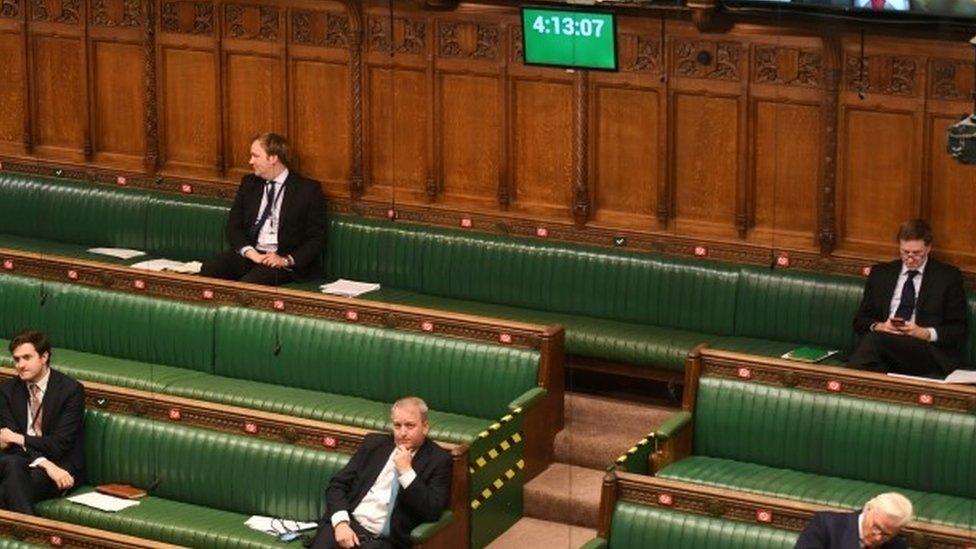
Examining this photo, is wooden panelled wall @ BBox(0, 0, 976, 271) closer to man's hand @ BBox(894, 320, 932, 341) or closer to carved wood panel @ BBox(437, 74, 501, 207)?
carved wood panel @ BBox(437, 74, 501, 207)

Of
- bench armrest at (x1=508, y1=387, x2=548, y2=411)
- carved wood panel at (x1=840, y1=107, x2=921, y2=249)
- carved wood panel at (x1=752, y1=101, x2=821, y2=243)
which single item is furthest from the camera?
carved wood panel at (x1=752, y1=101, x2=821, y2=243)

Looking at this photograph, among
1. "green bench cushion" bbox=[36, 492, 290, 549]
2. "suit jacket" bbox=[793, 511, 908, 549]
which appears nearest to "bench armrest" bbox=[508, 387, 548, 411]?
"green bench cushion" bbox=[36, 492, 290, 549]

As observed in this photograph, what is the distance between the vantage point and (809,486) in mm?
11156

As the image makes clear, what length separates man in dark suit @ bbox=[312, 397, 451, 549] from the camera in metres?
11.0

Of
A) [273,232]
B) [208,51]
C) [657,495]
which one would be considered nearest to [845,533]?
[657,495]

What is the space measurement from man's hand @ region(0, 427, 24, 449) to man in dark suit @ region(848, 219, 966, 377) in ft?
13.4

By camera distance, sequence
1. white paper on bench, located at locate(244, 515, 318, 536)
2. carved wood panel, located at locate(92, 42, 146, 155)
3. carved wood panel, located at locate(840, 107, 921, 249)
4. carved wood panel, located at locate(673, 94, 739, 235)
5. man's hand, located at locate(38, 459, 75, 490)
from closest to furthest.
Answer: white paper on bench, located at locate(244, 515, 318, 536), man's hand, located at locate(38, 459, 75, 490), carved wood panel, located at locate(840, 107, 921, 249), carved wood panel, located at locate(673, 94, 739, 235), carved wood panel, located at locate(92, 42, 146, 155)

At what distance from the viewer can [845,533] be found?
10.0m

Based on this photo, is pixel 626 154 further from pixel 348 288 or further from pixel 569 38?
pixel 348 288

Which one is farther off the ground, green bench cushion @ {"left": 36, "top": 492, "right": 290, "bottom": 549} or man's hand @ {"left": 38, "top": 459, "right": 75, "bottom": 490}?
man's hand @ {"left": 38, "top": 459, "right": 75, "bottom": 490}

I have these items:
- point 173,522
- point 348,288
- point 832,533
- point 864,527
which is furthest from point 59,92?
point 864,527

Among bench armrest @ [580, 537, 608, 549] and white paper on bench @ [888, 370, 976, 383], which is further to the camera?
white paper on bench @ [888, 370, 976, 383]

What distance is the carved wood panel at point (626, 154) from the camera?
13391 millimetres

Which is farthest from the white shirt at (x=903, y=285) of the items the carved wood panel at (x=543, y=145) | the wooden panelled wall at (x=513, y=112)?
the carved wood panel at (x=543, y=145)
